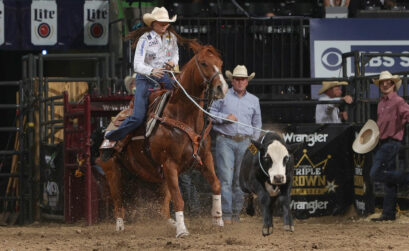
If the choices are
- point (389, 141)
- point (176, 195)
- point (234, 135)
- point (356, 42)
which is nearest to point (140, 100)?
point (176, 195)

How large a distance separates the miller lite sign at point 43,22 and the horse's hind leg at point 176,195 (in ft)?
22.2

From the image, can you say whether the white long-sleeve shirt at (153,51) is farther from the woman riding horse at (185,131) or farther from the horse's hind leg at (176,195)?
the horse's hind leg at (176,195)

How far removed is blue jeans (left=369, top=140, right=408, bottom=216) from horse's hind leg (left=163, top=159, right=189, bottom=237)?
2901 millimetres

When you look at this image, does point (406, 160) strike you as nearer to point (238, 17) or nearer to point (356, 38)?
point (356, 38)

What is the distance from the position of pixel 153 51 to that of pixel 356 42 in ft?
17.3

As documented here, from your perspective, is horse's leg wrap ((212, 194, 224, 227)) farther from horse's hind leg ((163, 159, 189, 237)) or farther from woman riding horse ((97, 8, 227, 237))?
horse's hind leg ((163, 159, 189, 237))

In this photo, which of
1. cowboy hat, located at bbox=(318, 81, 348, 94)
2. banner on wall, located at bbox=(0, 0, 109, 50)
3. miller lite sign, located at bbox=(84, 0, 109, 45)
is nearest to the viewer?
cowboy hat, located at bbox=(318, 81, 348, 94)

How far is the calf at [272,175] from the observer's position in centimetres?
795

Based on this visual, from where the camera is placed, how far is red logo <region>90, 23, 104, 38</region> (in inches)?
593

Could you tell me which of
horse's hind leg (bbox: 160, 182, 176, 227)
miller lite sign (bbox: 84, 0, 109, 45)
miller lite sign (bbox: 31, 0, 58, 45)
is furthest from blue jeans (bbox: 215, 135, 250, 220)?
miller lite sign (bbox: 31, 0, 58, 45)

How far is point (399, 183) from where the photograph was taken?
34.2ft

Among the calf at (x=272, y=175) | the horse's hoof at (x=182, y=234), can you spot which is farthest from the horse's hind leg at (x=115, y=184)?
the calf at (x=272, y=175)

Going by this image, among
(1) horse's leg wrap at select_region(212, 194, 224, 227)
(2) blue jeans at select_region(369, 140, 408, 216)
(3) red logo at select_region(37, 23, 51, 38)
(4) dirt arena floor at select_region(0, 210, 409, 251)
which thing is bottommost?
(4) dirt arena floor at select_region(0, 210, 409, 251)

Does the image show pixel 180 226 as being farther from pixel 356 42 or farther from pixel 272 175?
pixel 356 42
